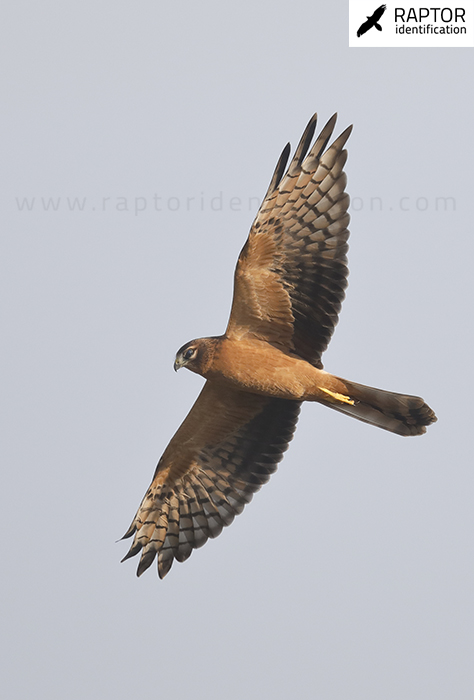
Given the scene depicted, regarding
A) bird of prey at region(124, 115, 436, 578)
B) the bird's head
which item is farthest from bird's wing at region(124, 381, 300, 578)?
the bird's head

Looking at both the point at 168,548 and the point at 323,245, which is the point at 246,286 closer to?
the point at 323,245

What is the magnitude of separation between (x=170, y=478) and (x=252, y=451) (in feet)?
3.69

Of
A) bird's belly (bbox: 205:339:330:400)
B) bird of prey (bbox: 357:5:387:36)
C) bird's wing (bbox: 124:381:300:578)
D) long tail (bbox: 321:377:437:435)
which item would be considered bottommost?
bird's wing (bbox: 124:381:300:578)

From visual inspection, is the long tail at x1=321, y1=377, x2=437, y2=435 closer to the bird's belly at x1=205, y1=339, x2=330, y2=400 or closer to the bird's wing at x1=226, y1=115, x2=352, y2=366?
the bird's belly at x1=205, y1=339, x2=330, y2=400

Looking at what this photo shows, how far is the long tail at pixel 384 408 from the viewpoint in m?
11.8

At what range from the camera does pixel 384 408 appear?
1188 cm

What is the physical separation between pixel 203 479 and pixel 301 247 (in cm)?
342

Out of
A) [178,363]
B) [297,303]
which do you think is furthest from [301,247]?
[178,363]

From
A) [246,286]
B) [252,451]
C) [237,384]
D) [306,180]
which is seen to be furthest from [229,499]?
[306,180]

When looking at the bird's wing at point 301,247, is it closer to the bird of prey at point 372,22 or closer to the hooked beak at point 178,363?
the hooked beak at point 178,363

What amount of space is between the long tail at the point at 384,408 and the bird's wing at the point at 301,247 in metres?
0.73

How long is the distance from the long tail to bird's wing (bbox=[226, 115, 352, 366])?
0.73 m

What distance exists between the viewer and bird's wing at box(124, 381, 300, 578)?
12891 millimetres

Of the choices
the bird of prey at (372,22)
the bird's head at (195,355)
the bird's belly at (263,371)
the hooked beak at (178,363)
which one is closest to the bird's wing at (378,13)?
the bird of prey at (372,22)
